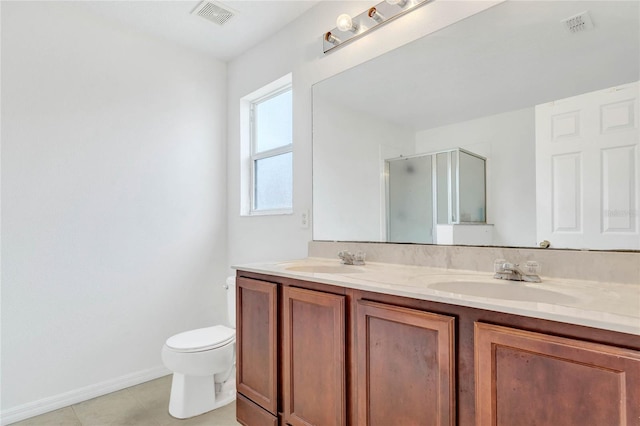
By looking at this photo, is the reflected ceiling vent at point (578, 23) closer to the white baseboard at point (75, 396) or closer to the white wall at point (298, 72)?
the white wall at point (298, 72)

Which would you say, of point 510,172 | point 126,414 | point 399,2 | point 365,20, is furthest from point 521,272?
point 126,414

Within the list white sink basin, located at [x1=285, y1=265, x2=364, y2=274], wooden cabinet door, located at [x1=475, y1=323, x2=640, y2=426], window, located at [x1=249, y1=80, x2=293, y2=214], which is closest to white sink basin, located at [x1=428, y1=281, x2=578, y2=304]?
wooden cabinet door, located at [x1=475, y1=323, x2=640, y2=426]

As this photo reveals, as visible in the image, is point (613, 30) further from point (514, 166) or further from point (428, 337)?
point (428, 337)

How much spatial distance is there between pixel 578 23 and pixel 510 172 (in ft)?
1.88

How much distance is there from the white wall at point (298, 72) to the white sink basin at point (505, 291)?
3.58ft

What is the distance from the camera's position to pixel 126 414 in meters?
2.01

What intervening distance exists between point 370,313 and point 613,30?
1.30 m

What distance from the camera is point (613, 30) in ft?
3.90

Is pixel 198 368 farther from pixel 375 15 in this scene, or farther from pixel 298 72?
pixel 375 15

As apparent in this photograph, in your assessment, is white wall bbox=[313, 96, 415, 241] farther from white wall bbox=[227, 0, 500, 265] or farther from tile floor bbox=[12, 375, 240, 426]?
tile floor bbox=[12, 375, 240, 426]

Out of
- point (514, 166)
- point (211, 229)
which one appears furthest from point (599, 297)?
point (211, 229)

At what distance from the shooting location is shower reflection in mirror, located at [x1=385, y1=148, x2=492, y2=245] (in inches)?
59.4

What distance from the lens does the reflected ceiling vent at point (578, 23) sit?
4.03 feet

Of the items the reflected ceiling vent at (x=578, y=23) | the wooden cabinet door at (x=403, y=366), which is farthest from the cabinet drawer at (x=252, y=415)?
the reflected ceiling vent at (x=578, y=23)
